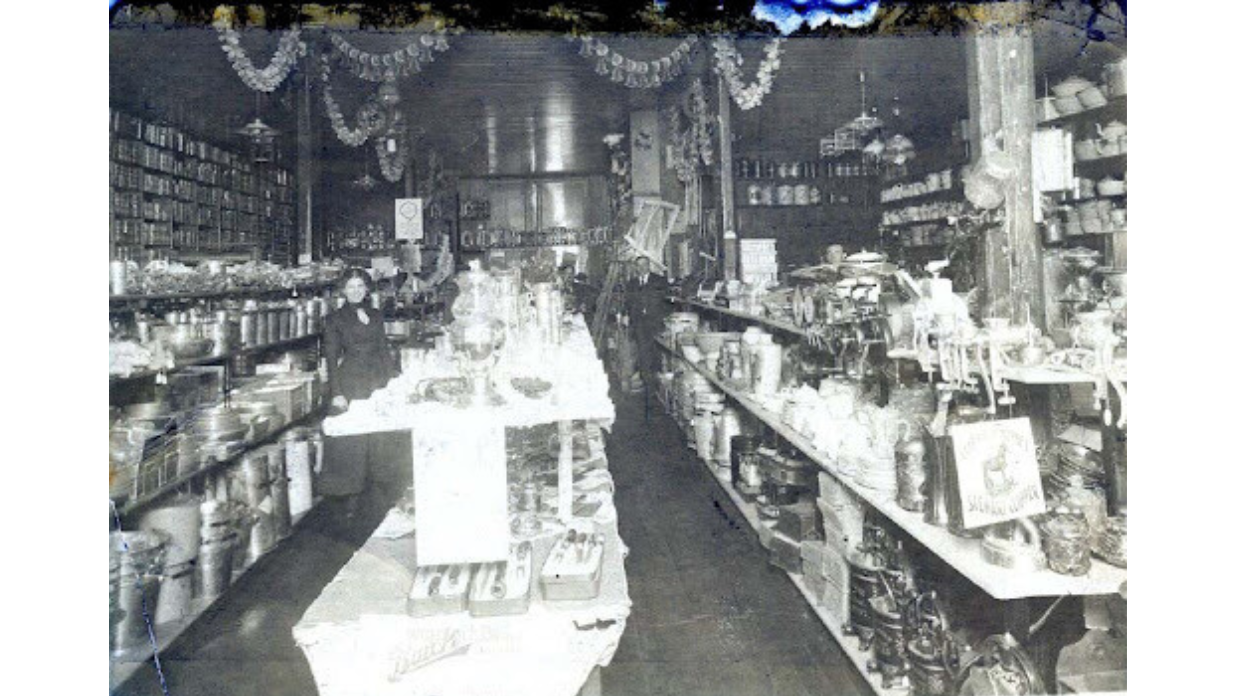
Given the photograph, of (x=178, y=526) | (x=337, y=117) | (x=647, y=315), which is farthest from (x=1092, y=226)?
(x=178, y=526)

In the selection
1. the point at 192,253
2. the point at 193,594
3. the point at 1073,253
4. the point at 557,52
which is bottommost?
the point at 193,594

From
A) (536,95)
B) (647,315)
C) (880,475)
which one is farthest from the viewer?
(647,315)

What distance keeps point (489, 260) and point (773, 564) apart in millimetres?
8268

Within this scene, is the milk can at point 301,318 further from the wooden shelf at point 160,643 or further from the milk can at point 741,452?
the milk can at point 741,452

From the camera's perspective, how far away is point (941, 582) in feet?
8.70

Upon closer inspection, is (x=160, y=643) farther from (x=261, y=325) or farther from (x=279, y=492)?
(x=261, y=325)

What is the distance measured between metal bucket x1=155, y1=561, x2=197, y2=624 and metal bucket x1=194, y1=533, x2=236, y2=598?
5.6 inches

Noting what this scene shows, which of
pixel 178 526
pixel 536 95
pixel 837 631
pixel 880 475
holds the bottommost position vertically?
pixel 837 631

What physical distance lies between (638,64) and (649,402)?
14.3 ft

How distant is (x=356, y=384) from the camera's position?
539 cm

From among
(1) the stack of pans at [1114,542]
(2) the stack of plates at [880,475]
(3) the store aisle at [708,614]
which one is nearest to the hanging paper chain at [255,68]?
(3) the store aisle at [708,614]

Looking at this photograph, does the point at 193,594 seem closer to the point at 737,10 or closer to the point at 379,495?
the point at 379,495

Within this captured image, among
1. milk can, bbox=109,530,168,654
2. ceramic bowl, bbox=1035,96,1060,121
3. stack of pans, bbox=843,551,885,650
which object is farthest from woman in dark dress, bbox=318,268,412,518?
ceramic bowl, bbox=1035,96,1060,121
